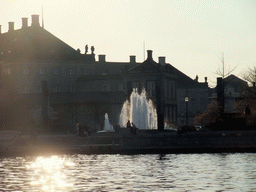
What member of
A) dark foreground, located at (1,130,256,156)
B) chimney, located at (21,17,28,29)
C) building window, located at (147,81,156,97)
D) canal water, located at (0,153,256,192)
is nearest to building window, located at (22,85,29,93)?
chimney, located at (21,17,28,29)

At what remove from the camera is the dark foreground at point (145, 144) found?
52.0 meters

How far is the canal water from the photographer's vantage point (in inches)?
1126

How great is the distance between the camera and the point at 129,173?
1373 inches

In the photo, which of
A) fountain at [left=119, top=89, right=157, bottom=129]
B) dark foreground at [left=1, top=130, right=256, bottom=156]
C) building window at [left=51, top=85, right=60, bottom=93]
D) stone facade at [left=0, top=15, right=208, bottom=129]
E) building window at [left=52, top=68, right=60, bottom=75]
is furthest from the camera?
building window at [left=52, top=68, right=60, bottom=75]

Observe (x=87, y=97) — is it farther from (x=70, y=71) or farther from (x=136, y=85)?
(x=70, y=71)

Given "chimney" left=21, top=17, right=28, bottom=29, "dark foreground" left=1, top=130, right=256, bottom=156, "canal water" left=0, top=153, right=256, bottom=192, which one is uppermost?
"chimney" left=21, top=17, right=28, bottom=29

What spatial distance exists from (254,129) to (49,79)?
45.3 metres

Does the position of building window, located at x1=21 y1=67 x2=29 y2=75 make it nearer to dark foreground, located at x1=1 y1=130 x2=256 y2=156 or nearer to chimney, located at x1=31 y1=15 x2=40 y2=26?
chimney, located at x1=31 y1=15 x2=40 y2=26

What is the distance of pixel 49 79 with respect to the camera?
97.3 m

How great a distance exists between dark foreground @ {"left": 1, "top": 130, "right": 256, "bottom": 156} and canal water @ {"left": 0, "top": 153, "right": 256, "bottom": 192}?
394 centimetres

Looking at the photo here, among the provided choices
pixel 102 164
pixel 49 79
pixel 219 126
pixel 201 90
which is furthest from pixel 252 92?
pixel 201 90

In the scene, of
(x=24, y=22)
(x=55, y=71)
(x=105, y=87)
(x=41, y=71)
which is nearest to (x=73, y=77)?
(x=55, y=71)

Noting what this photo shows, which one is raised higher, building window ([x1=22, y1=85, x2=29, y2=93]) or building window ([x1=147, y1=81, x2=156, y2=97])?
building window ([x1=22, y1=85, x2=29, y2=93])

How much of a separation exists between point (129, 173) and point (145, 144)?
18.0 metres
